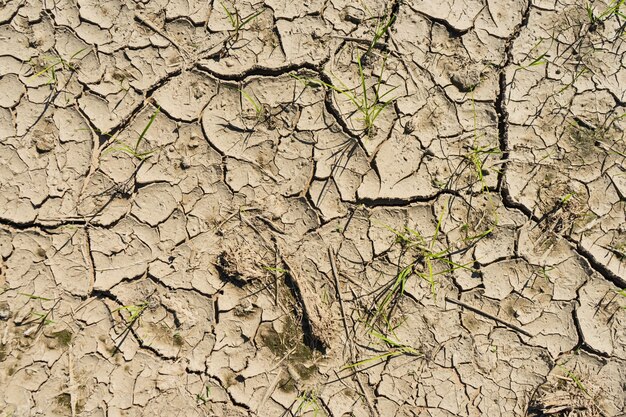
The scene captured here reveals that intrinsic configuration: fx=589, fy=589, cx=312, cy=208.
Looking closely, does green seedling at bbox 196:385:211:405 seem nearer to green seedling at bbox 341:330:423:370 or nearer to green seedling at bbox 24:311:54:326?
green seedling at bbox 341:330:423:370

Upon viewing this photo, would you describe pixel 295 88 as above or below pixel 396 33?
below

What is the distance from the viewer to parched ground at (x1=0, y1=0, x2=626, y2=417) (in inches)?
124

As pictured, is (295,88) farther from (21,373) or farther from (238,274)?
(21,373)

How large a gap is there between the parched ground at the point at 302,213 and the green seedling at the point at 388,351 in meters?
0.01

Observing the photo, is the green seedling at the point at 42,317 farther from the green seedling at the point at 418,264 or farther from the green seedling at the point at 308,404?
the green seedling at the point at 418,264

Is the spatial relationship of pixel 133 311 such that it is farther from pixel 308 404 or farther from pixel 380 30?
pixel 380 30

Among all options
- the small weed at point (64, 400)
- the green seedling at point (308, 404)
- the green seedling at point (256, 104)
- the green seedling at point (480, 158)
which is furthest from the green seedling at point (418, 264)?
the small weed at point (64, 400)

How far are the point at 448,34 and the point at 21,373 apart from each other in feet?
9.64

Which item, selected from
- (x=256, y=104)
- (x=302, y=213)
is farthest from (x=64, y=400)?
(x=256, y=104)

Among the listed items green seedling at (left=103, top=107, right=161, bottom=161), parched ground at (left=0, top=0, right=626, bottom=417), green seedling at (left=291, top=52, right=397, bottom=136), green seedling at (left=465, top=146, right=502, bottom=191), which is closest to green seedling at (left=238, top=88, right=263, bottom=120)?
parched ground at (left=0, top=0, right=626, bottom=417)

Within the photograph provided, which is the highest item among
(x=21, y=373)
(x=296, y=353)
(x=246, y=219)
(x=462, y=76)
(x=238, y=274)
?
(x=462, y=76)

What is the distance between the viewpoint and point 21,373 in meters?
3.13

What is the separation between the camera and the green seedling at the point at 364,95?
3.18 metres

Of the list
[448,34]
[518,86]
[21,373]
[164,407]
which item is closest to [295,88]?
[448,34]
